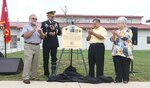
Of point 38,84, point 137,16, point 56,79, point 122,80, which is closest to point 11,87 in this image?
point 38,84

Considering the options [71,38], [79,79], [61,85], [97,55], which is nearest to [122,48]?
[97,55]

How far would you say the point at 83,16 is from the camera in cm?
5603

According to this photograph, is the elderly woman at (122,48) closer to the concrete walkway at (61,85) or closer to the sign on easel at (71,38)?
the concrete walkway at (61,85)

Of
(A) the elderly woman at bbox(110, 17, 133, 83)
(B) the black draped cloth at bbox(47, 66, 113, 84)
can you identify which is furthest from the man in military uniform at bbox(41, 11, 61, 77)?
(A) the elderly woman at bbox(110, 17, 133, 83)

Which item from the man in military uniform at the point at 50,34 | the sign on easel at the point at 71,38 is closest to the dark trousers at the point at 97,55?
the sign on easel at the point at 71,38

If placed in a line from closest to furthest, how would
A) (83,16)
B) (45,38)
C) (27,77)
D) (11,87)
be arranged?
(11,87), (27,77), (45,38), (83,16)

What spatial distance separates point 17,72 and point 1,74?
487 mm

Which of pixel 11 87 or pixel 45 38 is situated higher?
pixel 45 38

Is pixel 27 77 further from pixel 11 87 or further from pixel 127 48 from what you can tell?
pixel 127 48

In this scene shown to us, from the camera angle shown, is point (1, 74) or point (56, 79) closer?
point (56, 79)

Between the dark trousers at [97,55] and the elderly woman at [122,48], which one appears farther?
the dark trousers at [97,55]

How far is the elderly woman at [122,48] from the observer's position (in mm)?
10523

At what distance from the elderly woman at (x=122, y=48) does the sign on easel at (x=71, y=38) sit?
1.38 meters

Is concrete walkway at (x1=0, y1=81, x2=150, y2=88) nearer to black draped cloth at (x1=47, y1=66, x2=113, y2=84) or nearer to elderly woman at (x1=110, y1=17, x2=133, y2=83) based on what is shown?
black draped cloth at (x1=47, y1=66, x2=113, y2=84)
